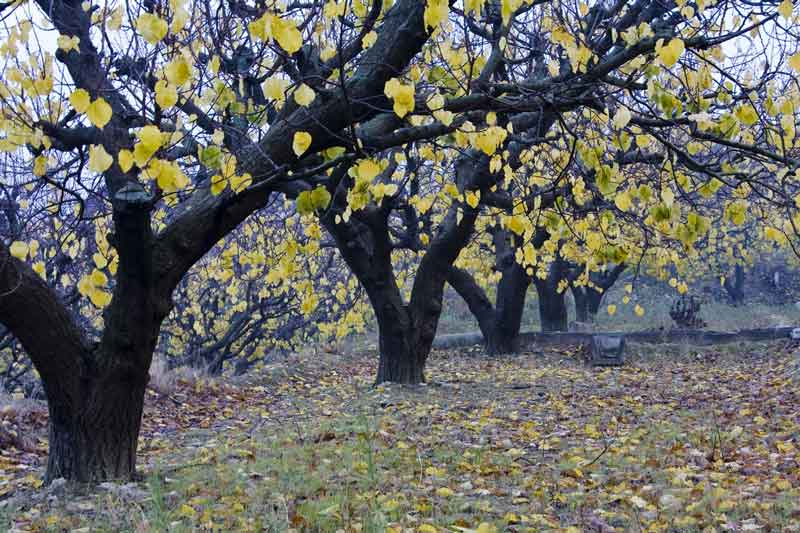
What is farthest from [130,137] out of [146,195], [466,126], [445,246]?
[445,246]

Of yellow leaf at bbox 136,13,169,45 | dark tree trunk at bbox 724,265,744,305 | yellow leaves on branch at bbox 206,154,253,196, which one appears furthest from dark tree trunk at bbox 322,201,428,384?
dark tree trunk at bbox 724,265,744,305

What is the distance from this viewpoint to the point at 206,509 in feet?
15.4

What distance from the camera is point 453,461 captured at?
20.0ft

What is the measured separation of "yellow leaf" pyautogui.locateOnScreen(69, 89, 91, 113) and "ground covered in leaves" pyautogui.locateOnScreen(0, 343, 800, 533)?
221 centimetres

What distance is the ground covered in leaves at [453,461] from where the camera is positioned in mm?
4453

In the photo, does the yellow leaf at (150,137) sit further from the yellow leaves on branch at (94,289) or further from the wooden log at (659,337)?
the wooden log at (659,337)

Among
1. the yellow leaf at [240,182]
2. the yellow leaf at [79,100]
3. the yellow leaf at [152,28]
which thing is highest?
the yellow leaf at [152,28]

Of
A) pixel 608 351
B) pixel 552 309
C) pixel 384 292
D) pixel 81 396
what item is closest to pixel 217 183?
pixel 81 396

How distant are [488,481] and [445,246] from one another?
553cm

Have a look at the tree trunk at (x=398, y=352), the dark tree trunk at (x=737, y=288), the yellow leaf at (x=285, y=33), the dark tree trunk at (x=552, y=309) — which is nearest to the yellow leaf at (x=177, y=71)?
the yellow leaf at (x=285, y=33)

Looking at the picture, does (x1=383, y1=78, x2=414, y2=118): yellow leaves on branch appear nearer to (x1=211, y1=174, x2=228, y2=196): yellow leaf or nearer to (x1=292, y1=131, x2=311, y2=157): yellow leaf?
(x1=292, y1=131, x2=311, y2=157): yellow leaf

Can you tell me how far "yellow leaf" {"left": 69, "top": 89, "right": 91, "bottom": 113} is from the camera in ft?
11.4

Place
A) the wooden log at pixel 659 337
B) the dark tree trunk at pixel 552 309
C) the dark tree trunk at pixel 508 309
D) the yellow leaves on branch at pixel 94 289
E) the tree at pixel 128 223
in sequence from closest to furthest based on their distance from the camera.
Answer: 1. the yellow leaves on branch at pixel 94 289
2. the tree at pixel 128 223
3. the dark tree trunk at pixel 508 309
4. the wooden log at pixel 659 337
5. the dark tree trunk at pixel 552 309

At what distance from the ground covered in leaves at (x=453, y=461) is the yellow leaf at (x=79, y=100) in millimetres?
2211
